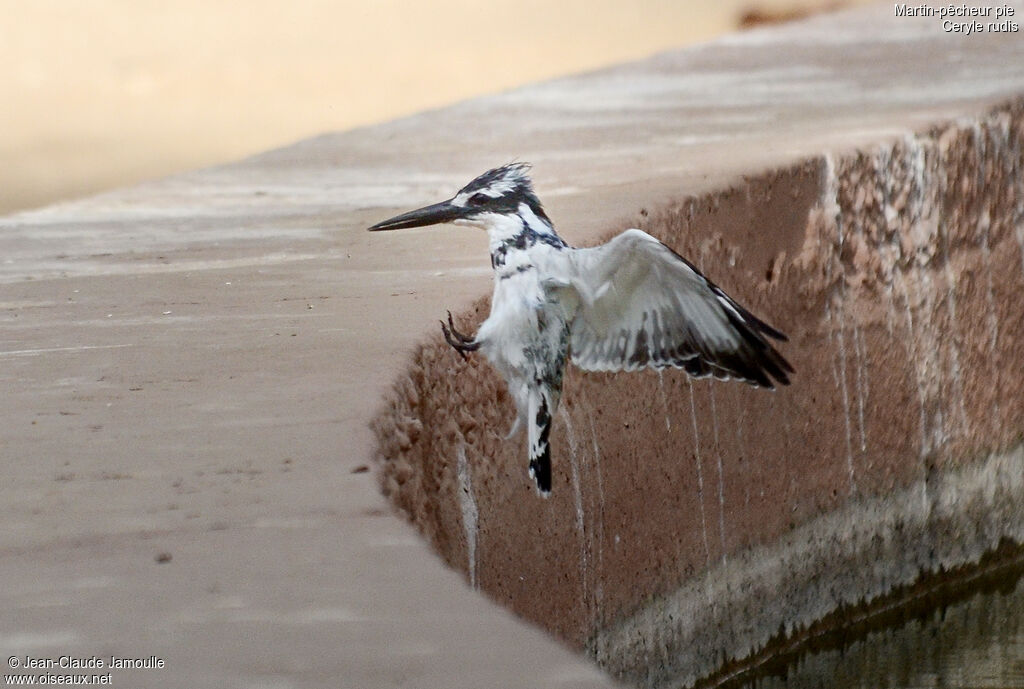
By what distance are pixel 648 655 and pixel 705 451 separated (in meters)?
0.60

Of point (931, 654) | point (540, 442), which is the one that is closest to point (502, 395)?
point (540, 442)

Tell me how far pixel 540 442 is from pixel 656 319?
0.34m

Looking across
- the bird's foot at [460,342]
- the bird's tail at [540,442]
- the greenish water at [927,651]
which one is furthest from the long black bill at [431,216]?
the greenish water at [927,651]

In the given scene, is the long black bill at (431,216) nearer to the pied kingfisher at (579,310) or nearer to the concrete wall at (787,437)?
the pied kingfisher at (579,310)

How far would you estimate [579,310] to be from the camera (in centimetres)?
308

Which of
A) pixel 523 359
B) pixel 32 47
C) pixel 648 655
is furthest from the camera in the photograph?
pixel 32 47

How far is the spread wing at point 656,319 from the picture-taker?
2.88 metres

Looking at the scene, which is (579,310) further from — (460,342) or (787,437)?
(787,437)

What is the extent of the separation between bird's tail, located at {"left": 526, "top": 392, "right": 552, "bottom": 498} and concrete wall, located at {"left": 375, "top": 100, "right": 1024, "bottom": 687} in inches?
7.4

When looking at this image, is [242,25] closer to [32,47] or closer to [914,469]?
[32,47]

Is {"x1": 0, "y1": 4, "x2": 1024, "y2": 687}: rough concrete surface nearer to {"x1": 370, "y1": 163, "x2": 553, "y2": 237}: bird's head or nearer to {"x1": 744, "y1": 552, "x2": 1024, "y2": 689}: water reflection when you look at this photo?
{"x1": 744, "y1": 552, "x2": 1024, "y2": 689}: water reflection

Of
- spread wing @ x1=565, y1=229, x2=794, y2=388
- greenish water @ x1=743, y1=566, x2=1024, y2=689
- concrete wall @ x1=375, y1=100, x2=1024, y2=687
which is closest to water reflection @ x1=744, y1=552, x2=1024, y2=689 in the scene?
greenish water @ x1=743, y1=566, x2=1024, y2=689

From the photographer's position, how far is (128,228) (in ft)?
16.1

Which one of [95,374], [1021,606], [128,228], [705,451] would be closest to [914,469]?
[1021,606]
